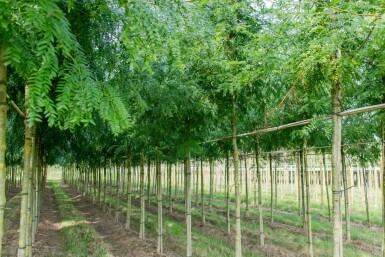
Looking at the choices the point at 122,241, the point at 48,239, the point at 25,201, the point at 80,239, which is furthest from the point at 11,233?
the point at 25,201

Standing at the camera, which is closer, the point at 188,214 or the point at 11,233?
the point at 188,214

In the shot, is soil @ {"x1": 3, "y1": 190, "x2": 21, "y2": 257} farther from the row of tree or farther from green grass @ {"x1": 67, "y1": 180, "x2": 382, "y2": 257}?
green grass @ {"x1": 67, "y1": 180, "x2": 382, "y2": 257}

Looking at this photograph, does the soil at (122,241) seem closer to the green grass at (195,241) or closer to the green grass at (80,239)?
the green grass at (80,239)

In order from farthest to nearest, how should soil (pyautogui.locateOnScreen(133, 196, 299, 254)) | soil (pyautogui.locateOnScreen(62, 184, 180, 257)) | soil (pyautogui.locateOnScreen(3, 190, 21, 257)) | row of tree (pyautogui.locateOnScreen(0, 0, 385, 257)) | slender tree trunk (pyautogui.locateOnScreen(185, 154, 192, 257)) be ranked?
soil (pyautogui.locateOnScreen(133, 196, 299, 254)) < soil (pyautogui.locateOnScreen(62, 184, 180, 257)) < soil (pyautogui.locateOnScreen(3, 190, 21, 257)) < slender tree trunk (pyautogui.locateOnScreen(185, 154, 192, 257)) < row of tree (pyautogui.locateOnScreen(0, 0, 385, 257))

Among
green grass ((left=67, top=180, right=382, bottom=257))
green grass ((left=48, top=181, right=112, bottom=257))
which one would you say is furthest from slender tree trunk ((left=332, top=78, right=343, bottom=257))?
green grass ((left=48, top=181, right=112, bottom=257))

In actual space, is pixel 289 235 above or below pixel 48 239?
below

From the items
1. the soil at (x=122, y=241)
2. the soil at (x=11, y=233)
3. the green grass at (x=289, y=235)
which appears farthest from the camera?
the green grass at (x=289, y=235)

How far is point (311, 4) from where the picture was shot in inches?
139

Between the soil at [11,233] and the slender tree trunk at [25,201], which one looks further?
the soil at [11,233]

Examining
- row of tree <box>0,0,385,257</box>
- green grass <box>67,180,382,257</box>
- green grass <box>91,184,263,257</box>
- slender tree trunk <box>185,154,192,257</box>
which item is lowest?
green grass <box>67,180,382,257</box>

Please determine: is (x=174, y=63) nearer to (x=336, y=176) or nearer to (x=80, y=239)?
(x=336, y=176)

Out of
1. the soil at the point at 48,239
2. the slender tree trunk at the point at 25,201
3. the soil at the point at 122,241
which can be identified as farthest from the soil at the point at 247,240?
the slender tree trunk at the point at 25,201

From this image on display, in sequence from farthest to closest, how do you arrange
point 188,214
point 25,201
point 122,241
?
point 122,241 < point 188,214 < point 25,201

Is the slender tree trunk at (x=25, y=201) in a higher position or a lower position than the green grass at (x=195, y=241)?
higher
